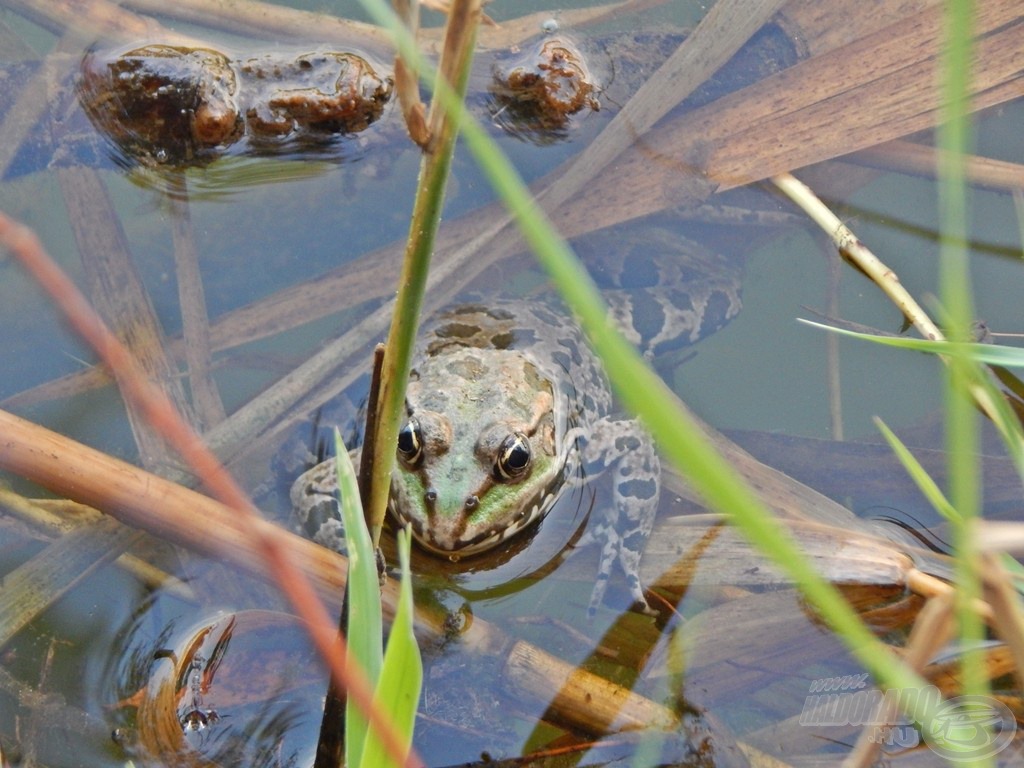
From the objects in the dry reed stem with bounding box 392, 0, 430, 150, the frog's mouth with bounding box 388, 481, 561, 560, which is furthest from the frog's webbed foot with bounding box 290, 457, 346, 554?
the dry reed stem with bounding box 392, 0, 430, 150

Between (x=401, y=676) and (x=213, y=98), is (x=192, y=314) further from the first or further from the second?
(x=401, y=676)

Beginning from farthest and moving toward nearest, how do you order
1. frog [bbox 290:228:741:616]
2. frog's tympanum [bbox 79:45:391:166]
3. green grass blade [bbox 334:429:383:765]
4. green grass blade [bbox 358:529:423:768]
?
frog's tympanum [bbox 79:45:391:166] < frog [bbox 290:228:741:616] < green grass blade [bbox 334:429:383:765] < green grass blade [bbox 358:529:423:768]

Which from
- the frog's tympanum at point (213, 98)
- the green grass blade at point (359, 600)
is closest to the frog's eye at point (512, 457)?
the green grass blade at point (359, 600)

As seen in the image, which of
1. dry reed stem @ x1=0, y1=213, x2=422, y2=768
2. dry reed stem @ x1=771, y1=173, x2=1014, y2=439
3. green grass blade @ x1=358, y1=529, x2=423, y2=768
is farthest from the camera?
dry reed stem @ x1=771, y1=173, x2=1014, y2=439

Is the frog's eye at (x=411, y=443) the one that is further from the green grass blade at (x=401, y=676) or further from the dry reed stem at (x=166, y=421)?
the dry reed stem at (x=166, y=421)

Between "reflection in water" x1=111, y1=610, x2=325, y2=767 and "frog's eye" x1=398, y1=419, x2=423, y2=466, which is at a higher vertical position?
"frog's eye" x1=398, y1=419, x2=423, y2=466

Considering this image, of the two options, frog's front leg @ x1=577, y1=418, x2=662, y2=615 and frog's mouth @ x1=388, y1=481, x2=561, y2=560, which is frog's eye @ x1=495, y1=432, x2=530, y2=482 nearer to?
frog's mouth @ x1=388, y1=481, x2=561, y2=560

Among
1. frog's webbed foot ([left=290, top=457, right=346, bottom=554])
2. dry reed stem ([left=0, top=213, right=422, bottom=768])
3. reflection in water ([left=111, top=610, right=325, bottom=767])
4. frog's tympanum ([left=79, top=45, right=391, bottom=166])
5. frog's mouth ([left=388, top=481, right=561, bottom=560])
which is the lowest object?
reflection in water ([left=111, top=610, right=325, bottom=767])
